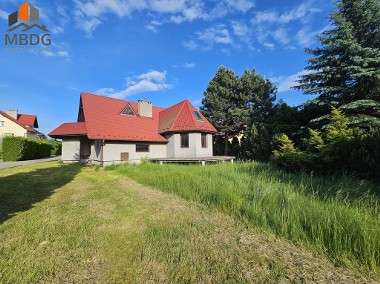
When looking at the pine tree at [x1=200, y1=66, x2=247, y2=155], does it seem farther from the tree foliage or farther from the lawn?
the lawn

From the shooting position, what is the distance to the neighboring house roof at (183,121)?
18922 millimetres

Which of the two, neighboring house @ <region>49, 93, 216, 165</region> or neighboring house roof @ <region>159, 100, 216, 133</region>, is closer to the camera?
neighboring house @ <region>49, 93, 216, 165</region>

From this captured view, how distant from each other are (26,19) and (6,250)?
15.2 metres

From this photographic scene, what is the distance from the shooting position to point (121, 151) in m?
17.3

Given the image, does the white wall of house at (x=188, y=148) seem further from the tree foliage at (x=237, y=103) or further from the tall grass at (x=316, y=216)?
the tall grass at (x=316, y=216)

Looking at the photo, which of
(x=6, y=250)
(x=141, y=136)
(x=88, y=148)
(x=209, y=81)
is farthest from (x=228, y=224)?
(x=209, y=81)

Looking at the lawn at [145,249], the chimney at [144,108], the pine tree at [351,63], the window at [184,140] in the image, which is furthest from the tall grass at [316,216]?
the chimney at [144,108]

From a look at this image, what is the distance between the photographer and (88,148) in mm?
20203

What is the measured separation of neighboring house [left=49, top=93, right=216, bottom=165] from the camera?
17.1 metres

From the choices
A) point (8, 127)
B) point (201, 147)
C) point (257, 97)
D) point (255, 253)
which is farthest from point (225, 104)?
point (8, 127)

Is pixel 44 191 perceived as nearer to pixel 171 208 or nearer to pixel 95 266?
pixel 171 208

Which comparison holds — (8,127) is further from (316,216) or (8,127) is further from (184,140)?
(316,216)

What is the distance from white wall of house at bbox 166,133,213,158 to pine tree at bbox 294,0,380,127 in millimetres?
9619

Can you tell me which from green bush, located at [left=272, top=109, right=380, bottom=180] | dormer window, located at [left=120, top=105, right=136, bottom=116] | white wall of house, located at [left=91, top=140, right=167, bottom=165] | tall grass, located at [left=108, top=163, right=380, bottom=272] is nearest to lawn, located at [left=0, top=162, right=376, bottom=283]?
tall grass, located at [left=108, top=163, right=380, bottom=272]
